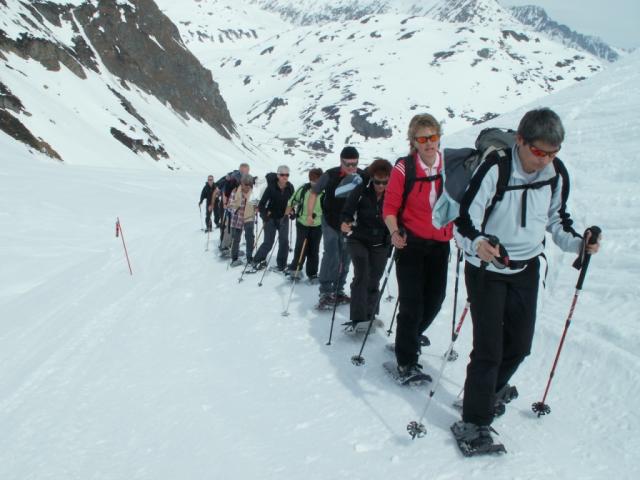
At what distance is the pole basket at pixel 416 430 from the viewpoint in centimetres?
400

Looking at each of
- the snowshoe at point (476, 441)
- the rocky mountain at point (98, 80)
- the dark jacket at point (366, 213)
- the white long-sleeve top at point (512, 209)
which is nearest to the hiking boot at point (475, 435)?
the snowshoe at point (476, 441)

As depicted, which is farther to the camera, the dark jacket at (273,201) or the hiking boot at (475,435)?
the dark jacket at (273,201)

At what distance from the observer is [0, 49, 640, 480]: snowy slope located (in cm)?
395

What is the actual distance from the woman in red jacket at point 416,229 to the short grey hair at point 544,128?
133 centimetres

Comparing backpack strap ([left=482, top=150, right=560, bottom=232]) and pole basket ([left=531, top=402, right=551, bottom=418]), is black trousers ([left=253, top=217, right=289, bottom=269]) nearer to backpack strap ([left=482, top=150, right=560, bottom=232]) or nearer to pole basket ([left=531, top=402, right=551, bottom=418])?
pole basket ([left=531, top=402, right=551, bottom=418])

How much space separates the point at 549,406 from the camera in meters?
4.44

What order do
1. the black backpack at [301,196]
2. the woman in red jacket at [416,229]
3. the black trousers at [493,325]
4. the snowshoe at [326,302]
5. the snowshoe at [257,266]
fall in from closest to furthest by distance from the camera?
1. the black trousers at [493,325]
2. the woman in red jacket at [416,229]
3. the snowshoe at [326,302]
4. the black backpack at [301,196]
5. the snowshoe at [257,266]

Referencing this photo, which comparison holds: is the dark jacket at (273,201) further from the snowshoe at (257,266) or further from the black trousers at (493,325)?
the black trousers at (493,325)

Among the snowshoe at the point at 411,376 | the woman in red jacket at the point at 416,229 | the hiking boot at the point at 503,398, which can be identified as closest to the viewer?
the hiking boot at the point at 503,398

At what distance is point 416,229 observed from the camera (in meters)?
4.66

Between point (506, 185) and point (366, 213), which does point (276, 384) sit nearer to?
point (366, 213)

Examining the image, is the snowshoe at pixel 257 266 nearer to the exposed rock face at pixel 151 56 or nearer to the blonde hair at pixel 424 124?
the blonde hair at pixel 424 124

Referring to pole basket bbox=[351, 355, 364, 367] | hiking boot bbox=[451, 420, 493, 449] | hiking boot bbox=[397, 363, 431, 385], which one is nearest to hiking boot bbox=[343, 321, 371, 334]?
pole basket bbox=[351, 355, 364, 367]

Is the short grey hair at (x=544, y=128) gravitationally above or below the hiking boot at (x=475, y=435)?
above
